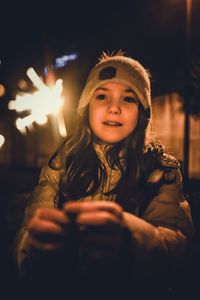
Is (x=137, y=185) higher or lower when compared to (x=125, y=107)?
lower

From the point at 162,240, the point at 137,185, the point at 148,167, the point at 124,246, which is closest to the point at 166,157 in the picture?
A: the point at 148,167

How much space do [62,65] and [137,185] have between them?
847 inches

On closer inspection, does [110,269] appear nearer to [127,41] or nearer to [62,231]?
[62,231]

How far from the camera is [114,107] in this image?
2.83 metres

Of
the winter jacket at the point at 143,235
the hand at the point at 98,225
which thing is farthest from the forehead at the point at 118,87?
the hand at the point at 98,225

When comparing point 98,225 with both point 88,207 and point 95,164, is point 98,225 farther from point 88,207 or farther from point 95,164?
point 95,164

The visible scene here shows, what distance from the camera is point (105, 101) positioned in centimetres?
297

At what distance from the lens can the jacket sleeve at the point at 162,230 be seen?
201 centimetres

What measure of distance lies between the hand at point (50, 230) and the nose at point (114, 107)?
1.33m

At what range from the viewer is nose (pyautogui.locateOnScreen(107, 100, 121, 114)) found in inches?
111

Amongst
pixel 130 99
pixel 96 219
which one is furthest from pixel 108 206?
pixel 130 99

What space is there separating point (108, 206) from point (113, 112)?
1.30 m

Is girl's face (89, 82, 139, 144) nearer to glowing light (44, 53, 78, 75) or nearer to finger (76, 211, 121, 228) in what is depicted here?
finger (76, 211, 121, 228)

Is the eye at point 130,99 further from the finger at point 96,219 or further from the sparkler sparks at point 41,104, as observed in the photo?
the finger at point 96,219
